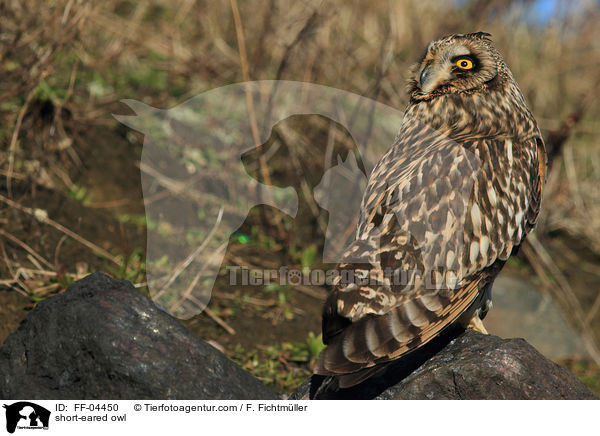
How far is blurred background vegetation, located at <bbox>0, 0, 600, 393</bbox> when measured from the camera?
392cm

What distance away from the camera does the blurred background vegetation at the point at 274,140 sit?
3.92 metres

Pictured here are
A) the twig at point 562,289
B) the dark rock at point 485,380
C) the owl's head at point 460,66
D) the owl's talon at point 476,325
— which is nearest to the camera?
the dark rock at point 485,380

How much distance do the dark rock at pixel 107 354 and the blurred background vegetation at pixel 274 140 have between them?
2.26 ft

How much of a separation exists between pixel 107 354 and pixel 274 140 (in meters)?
3.27

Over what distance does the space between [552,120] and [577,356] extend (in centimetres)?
335

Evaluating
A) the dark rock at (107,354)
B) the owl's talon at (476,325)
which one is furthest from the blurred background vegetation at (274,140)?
the owl's talon at (476,325)

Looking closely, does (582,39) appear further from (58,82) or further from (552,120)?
(58,82)

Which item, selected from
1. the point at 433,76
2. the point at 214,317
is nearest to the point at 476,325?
the point at 433,76

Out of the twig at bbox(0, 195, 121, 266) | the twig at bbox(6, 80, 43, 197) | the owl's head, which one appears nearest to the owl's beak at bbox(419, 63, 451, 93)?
the owl's head

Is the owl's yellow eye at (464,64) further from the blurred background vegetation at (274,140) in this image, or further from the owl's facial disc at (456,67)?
the blurred background vegetation at (274,140)

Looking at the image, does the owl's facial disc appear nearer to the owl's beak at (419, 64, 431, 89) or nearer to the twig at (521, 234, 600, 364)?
the owl's beak at (419, 64, 431, 89)

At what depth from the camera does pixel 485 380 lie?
8.20 feet
